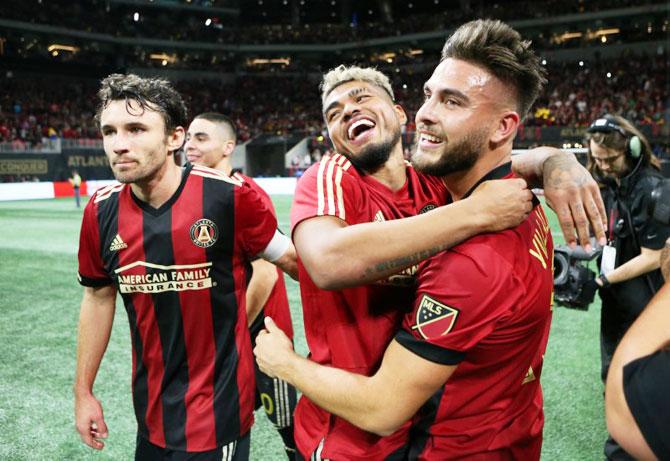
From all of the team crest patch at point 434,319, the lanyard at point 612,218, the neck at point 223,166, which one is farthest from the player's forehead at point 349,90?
the neck at point 223,166

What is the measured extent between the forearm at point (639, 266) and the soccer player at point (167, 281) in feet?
8.38

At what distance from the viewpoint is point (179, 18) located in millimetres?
46500

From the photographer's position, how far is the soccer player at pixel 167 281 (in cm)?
230

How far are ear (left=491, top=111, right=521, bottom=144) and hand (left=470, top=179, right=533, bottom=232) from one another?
15 centimetres

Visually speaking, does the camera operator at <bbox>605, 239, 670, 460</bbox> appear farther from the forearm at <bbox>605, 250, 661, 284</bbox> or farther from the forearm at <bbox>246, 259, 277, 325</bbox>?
the forearm at <bbox>605, 250, 661, 284</bbox>

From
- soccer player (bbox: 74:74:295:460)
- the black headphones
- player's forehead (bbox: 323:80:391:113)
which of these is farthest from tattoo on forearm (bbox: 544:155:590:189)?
the black headphones

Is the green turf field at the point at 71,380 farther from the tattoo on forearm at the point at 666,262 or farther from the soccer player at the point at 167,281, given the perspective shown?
the tattoo on forearm at the point at 666,262

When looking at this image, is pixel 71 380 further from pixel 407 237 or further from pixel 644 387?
pixel 644 387

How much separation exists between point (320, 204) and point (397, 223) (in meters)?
0.27

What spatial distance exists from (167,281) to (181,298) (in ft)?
0.30

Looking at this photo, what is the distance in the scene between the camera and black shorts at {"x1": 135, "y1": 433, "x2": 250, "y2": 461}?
228 cm

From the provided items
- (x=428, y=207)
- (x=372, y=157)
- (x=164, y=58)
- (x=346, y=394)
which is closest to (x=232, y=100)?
(x=164, y=58)

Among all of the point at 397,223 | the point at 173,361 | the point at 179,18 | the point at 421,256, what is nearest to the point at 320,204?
the point at 397,223

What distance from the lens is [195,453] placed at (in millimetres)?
2270
